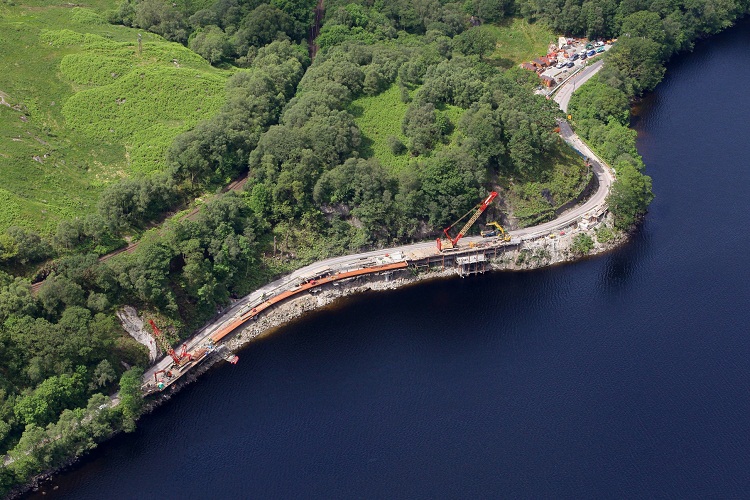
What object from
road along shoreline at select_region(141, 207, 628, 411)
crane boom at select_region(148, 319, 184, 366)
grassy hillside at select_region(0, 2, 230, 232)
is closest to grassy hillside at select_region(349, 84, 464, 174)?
road along shoreline at select_region(141, 207, 628, 411)

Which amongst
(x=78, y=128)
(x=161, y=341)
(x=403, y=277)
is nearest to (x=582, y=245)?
(x=403, y=277)

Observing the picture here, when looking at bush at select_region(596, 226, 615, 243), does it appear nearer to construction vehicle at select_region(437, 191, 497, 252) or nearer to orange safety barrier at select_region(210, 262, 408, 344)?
construction vehicle at select_region(437, 191, 497, 252)

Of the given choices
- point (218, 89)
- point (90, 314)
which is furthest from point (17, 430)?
point (218, 89)

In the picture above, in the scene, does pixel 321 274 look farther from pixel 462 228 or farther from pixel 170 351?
pixel 170 351

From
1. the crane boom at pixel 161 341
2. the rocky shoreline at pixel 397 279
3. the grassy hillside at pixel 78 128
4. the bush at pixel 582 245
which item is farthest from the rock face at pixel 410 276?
the grassy hillside at pixel 78 128

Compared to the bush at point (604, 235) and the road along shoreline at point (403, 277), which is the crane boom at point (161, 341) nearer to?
Result: the road along shoreline at point (403, 277)

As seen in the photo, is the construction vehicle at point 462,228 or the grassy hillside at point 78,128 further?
the construction vehicle at point 462,228

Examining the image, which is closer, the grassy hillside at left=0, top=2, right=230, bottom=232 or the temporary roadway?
the temporary roadway
